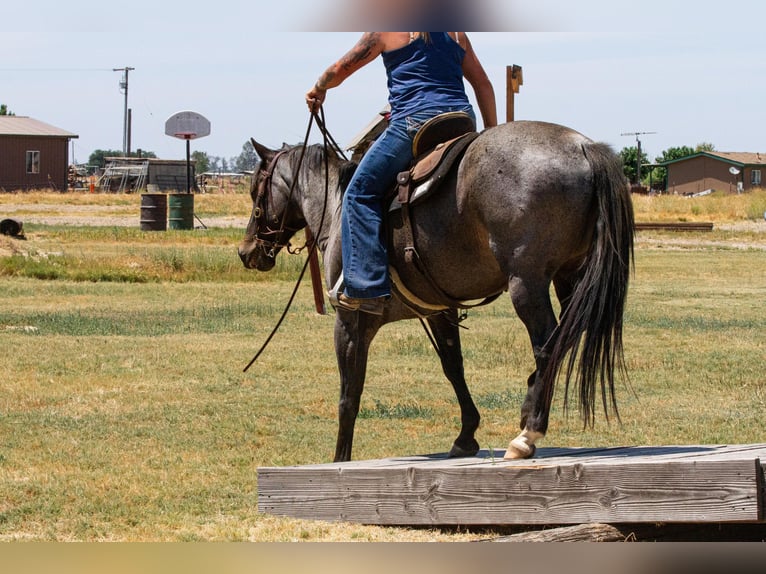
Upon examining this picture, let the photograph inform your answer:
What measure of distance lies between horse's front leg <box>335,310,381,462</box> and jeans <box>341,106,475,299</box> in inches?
17.7

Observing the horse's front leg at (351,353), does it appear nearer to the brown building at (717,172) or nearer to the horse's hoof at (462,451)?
the horse's hoof at (462,451)

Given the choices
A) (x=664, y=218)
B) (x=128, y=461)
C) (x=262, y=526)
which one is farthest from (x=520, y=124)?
(x=664, y=218)

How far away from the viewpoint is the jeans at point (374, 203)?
253 inches

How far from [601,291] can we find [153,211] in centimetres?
3018

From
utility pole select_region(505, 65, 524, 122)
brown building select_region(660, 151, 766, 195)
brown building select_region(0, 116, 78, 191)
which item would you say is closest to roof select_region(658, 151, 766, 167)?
brown building select_region(660, 151, 766, 195)

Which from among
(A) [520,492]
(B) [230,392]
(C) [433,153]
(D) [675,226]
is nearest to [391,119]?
(C) [433,153]

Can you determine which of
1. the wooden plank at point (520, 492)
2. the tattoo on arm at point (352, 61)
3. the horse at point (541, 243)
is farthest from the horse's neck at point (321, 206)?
the wooden plank at point (520, 492)

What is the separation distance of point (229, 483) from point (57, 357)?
19.4ft

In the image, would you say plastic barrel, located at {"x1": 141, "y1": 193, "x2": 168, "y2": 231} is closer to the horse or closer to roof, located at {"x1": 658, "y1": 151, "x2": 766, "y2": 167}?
the horse

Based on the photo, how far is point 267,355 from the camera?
43.7ft

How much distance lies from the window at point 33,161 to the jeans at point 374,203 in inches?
2506

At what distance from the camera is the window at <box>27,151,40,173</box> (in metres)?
66.8

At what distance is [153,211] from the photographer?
34.7 metres

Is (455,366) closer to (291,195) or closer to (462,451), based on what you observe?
(462,451)
